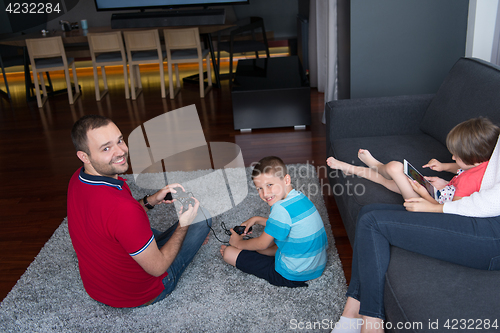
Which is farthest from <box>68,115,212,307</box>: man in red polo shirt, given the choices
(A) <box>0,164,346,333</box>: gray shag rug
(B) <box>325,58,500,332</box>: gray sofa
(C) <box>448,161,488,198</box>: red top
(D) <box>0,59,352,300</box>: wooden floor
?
(C) <box>448,161,488,198</box>: red top

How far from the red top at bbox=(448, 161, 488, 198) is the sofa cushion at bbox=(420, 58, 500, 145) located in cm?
41

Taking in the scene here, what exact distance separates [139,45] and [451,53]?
369 centimetres

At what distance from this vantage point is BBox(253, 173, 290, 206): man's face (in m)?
Result: 1.74

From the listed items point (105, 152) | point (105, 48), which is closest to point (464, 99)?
point (105, 152)

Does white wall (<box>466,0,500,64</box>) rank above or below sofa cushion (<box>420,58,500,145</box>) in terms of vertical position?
above

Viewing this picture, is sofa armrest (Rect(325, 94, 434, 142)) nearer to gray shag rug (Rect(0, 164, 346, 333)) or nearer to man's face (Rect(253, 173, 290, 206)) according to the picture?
gray shag rug (Rect(0, 164, 346, 333))

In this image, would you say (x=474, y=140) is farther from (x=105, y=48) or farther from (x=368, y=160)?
(x=105, y=48)

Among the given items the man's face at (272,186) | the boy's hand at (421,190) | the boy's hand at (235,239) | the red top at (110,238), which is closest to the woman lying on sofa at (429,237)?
the boy's hand at (421,190)

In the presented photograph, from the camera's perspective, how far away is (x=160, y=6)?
20.8 feet

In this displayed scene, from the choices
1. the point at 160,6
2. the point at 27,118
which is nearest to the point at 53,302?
the point at 27,118

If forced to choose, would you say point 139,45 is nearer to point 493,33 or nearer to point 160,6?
point 160,6

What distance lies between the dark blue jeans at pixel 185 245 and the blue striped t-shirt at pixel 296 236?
0.44m

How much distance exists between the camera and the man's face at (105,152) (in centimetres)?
155

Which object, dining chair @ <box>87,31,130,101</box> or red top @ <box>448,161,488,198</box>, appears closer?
red top @ <box>448,161,488,198</box>
